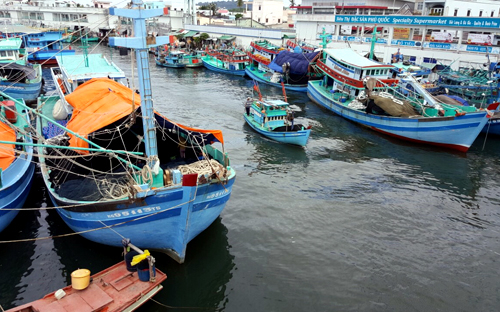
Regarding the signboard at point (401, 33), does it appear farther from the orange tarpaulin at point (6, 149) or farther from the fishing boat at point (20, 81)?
the orange tarpaulin at point (6, 149)

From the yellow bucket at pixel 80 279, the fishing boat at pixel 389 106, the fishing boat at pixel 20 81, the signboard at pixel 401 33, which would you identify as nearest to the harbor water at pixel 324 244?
the yellow bucket at pixel 80 279

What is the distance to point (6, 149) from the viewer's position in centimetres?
1440

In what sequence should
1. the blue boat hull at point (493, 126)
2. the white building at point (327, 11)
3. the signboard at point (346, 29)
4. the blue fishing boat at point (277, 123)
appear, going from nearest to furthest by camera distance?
the blue fishing boat at point (277, 123)
the blue boat hull at point (493, 126)
the signboard at point (346, 29)
the white building at point (327, 11)

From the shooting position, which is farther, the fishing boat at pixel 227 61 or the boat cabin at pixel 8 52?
the fishing boat at pixel 227 61

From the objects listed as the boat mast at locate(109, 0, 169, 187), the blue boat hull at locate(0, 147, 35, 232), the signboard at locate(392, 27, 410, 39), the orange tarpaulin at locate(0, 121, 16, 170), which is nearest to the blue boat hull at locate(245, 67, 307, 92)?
the signboard at locate(392, 27, 410, 39)

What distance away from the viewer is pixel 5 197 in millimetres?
13086

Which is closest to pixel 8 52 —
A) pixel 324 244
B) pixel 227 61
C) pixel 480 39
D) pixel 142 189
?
pixel 227 61

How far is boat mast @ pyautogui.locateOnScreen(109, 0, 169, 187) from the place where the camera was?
10891 millimetres

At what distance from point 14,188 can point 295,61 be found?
35.0m

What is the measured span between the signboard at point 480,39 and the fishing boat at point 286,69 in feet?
58.0

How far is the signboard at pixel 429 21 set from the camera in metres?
38.8

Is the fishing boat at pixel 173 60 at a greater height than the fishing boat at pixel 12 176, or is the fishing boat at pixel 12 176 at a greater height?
the fishing boat at pixel 173 60

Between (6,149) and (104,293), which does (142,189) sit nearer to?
(104,293)

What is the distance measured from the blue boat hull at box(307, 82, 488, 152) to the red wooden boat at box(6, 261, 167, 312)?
21800 mm
